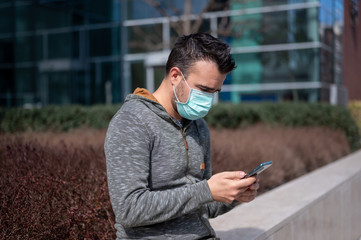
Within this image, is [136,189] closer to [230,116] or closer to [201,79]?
[201,79]

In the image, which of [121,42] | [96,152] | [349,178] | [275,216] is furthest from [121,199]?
[121,42]

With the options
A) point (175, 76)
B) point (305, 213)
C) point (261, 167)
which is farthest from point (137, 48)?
point (261, 167)

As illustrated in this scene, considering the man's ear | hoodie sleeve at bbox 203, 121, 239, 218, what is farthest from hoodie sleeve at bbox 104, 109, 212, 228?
hoodie sleeve at bbox 203, 121, 239, 218

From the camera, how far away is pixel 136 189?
1.98 meters

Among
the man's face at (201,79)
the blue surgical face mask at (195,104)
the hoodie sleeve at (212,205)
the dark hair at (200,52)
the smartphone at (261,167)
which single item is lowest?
the hoodie sleeve at (212,205)

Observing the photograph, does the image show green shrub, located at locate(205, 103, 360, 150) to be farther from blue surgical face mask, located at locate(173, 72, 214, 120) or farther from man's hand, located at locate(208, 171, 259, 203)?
man's hand, located at locate(208, 171, 259, 203)

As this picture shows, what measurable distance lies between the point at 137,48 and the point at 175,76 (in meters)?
18.2

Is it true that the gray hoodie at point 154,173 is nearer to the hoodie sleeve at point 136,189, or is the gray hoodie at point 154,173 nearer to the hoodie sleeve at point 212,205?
the hoodie sleeve at point 136,189

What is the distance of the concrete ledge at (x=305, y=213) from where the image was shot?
11.6 feet

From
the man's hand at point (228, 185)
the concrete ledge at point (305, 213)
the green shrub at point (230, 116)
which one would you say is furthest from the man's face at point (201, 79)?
the green shrub at point (230, 116)

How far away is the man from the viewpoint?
2000 millimetres

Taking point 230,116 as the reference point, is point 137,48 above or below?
above

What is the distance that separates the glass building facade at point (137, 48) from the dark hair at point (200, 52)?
14.9m

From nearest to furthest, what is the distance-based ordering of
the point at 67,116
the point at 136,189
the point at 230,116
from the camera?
the point at 136,189
the point at 67,116
the point at 230,116
